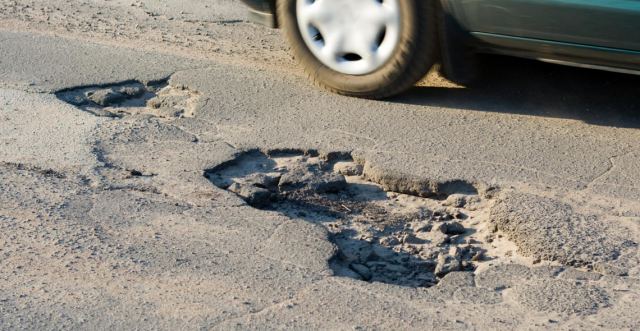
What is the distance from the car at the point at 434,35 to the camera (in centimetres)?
484

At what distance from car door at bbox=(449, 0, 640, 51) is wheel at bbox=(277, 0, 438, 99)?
287 millimetres

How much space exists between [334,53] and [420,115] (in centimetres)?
60

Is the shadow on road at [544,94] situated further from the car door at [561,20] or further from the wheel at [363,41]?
the car door at [561,20]

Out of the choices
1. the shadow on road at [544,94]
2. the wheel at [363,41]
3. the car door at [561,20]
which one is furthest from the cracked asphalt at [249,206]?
the car door at [561,20]

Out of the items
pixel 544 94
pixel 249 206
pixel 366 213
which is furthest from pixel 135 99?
pixel 544 94

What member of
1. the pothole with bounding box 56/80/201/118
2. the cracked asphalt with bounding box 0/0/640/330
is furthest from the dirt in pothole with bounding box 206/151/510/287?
the pothole with bounding box 56/80/201/118

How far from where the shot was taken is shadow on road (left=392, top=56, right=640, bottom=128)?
5.43m

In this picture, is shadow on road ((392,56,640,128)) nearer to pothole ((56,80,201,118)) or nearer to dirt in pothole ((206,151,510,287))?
dirt in pothole ((206,151,510,287))

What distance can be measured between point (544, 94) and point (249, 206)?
2.10 metres

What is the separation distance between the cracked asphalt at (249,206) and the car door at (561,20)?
0.50 metres

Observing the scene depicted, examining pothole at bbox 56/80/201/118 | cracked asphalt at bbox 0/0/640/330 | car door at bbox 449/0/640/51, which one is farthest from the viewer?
pothole at bbox 56/80/201/118

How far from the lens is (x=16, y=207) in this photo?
4219mm

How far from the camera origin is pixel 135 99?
5.60 metres

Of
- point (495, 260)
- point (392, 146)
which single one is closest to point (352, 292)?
point (495, 260)
